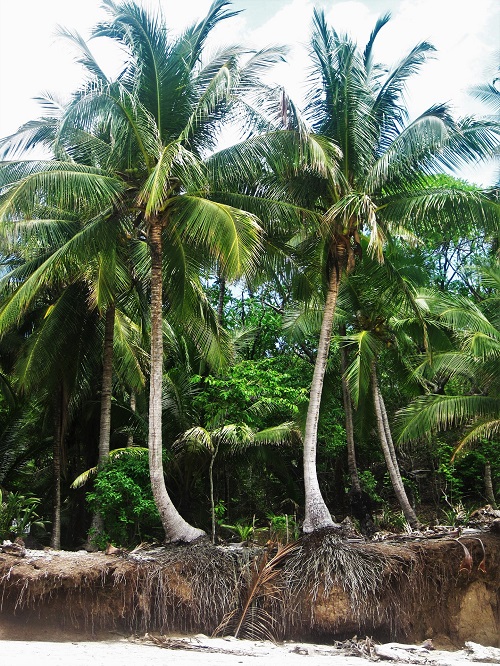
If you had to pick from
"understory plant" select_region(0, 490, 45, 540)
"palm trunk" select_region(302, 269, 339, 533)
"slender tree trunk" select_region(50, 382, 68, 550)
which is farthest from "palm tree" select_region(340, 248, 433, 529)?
"understory plant" select_region(0, 490, 45, 540)

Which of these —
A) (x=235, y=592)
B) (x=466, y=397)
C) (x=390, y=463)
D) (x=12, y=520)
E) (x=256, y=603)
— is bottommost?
(x=256, y=603)

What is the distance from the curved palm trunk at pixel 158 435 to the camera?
10883 millimetres

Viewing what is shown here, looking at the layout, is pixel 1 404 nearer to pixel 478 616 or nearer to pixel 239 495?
pixel 239 495

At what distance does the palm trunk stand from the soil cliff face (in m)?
0.46

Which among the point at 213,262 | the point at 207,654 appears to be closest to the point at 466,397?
the point at 213,262

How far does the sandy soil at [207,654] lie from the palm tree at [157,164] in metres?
1.82

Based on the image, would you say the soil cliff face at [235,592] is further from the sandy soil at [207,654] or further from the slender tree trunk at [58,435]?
the slender tree trunk at [58,435]

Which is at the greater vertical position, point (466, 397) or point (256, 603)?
point (466, 397)

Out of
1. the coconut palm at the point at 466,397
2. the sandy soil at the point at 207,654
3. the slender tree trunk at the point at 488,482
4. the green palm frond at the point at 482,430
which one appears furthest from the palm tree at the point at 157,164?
the slender tree trunk at the point at 488,482

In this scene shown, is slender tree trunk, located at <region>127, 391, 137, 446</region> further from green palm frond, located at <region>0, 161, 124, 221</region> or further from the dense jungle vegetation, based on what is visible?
green palm frond, located at <region>0, 161, 124, 221</region>

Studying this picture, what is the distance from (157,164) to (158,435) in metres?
4.26

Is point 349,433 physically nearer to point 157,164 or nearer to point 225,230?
point 225,230

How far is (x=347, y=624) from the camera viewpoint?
1011 cm

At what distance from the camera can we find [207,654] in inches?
356
